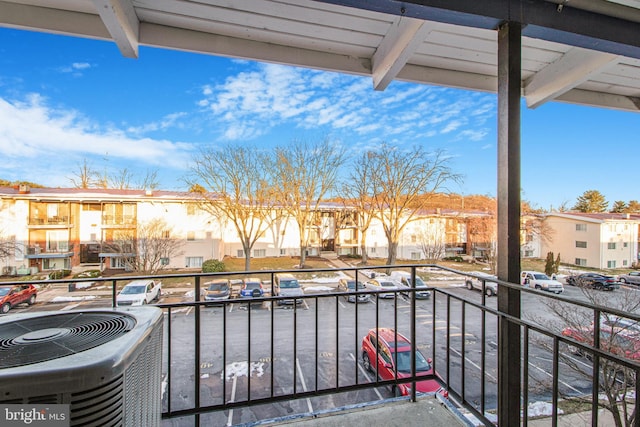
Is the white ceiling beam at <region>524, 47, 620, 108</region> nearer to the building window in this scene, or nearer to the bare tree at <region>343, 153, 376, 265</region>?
the bare tree at <region>343, 153, 376, 265</region>

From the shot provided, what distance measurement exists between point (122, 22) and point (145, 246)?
13.9 meters

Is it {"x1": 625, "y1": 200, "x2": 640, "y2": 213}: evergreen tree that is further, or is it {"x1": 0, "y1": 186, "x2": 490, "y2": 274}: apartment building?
{"x1": 625, "y1": 200, "x2": 640, "y2": 213}: evergreen tree

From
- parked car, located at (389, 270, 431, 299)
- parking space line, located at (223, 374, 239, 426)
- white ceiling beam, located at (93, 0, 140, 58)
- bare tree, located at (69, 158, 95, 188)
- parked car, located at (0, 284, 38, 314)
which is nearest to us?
white ceiling beam, located at (93, 0, 140, 58)

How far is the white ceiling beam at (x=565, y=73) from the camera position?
5.20 feet

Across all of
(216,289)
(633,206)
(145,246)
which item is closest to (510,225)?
(216,289)

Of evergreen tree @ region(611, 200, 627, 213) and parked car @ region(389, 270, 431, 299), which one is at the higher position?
evergreen tree @ region(611, 200, 627, 213)

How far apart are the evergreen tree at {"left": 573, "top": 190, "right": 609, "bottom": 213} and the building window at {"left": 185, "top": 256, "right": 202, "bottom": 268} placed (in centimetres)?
2852

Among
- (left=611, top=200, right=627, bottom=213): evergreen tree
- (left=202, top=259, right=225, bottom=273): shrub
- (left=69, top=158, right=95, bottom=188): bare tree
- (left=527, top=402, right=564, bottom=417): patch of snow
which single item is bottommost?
(left=527, top=402, right=564, bottom=417): patch of snow

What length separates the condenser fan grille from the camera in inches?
26.9

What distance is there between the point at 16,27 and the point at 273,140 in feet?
42.8

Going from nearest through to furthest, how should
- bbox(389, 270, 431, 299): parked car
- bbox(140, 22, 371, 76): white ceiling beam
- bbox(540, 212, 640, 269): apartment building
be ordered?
bbox(140, 22, 371, 76): white ceiling beam < bbox(389, 270, 431, 299): parked car < bbox(540, 212, 640, 269): apartment building

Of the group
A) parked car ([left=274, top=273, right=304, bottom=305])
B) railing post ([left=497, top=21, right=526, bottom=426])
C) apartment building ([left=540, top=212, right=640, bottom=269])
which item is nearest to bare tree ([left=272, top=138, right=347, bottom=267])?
parked car ([left=274, top=273, right=304, bottom=305])

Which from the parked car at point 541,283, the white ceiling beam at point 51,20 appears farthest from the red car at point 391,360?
the parked car at point 541,283

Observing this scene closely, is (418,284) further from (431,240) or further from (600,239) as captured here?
(600,239)
